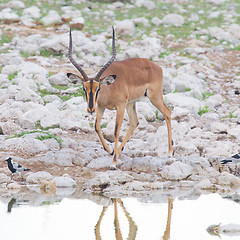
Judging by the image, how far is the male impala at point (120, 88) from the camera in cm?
1037

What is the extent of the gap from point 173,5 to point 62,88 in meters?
17.5

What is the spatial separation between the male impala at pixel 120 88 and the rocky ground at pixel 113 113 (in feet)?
1.68

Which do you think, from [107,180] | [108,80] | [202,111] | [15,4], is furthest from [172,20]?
[107,180]

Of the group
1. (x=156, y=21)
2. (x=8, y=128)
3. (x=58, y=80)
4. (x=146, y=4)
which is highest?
(x=8, y=128)

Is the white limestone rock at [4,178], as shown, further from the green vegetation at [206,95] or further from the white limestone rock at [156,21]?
the white limestone rock at [156,21]

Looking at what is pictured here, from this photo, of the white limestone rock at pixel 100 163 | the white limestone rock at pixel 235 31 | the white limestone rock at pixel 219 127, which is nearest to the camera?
the white limestone rock at pixel 100 163

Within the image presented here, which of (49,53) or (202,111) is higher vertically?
(202,111)

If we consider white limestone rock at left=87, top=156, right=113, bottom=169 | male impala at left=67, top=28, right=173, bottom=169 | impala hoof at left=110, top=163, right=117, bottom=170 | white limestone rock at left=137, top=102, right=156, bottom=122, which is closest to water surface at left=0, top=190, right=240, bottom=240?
impala hoof at left=110, top=163, right=117, bottom=170

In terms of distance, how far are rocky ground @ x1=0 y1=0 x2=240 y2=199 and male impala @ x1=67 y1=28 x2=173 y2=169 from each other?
51 cm

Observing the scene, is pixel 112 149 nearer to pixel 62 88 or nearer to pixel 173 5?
pixel 62 88

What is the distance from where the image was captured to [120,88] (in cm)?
1109

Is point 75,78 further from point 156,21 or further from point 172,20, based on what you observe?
point 172,20

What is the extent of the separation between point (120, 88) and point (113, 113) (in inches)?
110

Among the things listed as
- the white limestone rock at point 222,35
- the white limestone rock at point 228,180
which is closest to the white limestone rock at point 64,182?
the white limestone rock at point 228,180
